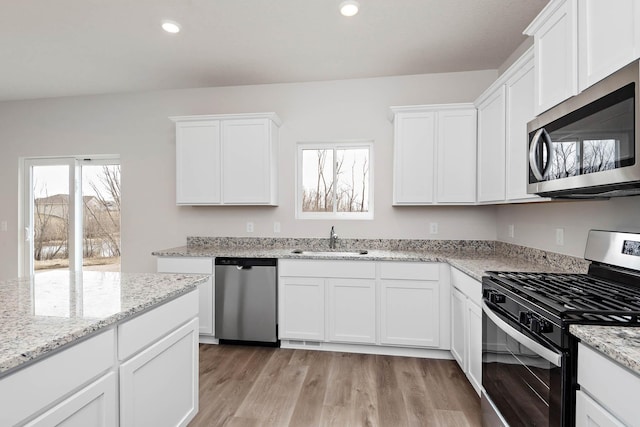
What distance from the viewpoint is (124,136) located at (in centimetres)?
396

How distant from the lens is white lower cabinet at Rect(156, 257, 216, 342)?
10.3ft

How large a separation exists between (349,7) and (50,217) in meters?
4.42

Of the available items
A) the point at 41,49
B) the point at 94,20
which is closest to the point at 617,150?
the point at 94,20

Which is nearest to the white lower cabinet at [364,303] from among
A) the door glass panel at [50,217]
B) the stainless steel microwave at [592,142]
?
the stainless steel microwave at [592,142]

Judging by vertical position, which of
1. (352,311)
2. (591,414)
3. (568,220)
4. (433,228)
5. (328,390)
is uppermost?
(568,220)

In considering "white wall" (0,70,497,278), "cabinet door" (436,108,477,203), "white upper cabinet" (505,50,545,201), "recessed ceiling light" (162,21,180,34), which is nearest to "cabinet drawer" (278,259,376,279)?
"white wall" (0,70,497,278)

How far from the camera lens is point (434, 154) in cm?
309

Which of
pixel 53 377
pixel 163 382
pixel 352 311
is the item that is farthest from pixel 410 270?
pixel 53 377

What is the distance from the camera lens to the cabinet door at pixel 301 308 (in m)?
3.00

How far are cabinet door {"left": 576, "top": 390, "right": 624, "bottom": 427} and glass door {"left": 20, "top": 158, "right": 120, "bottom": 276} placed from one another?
451 cm

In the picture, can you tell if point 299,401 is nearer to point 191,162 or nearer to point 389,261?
point 389,261

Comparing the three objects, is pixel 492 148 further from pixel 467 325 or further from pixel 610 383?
pixel 610 383

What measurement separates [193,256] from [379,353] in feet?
6.40

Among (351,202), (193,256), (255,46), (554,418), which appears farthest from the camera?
(351,202)
